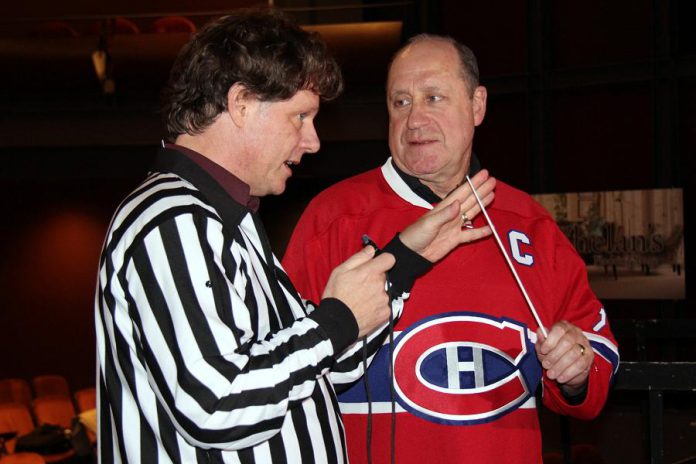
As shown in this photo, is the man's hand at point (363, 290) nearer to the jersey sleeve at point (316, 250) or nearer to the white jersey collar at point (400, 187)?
the jersey sleeve at point (316, 250)

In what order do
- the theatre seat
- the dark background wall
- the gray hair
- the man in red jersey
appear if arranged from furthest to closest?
the theatre seat, the dark background wall, the gray hair, the man in red jersey

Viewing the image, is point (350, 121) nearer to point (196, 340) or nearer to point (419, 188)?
A: point (419, 188)

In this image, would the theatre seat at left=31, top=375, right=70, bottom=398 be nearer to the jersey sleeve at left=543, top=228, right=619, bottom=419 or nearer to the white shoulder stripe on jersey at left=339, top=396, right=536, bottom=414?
the white shoulder stripe on jersey at left=339, top=396, right=536, bottom=414

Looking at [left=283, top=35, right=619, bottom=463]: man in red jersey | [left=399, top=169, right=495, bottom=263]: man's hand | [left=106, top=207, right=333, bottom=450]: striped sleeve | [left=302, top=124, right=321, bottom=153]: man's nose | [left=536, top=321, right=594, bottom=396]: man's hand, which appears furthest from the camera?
[left=283, top=35, right=619, bottom=463]: man in red jersey

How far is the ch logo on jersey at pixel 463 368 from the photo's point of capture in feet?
6.59

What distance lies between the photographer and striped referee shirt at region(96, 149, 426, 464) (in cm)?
126

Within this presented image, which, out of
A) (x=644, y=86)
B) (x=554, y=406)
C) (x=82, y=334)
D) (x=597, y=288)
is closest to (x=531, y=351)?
(x=554, y=406)

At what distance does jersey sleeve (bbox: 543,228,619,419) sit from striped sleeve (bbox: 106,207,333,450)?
0.92 metres

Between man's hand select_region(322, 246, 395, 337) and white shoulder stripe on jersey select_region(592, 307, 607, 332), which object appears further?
white shoulder stripe on jersey select_region(592, 307, 607, 332)

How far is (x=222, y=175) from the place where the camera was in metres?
1.49

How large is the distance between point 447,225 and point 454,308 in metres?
0.35

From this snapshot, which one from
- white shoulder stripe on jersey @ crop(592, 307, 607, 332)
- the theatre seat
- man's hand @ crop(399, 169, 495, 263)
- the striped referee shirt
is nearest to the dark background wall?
the theatre seat

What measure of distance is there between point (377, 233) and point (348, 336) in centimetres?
82

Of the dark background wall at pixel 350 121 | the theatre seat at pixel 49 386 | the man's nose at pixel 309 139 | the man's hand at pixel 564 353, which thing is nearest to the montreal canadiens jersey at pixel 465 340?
the man's hand at pixel 564 353
